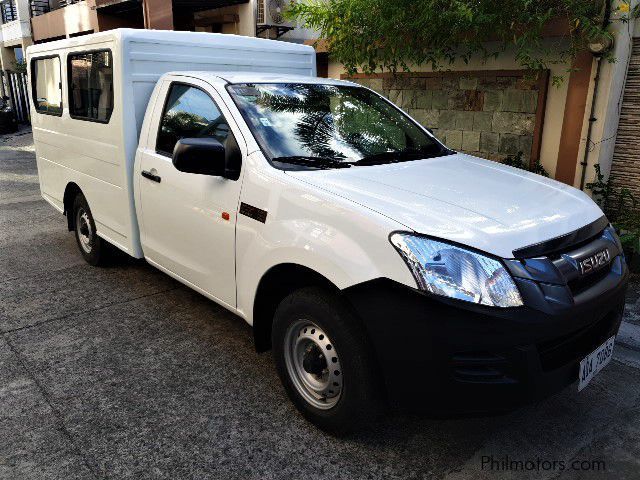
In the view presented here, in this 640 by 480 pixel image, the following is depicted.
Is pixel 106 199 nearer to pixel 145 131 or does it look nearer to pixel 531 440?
pixel 145 131

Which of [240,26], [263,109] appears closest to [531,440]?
[263,109]

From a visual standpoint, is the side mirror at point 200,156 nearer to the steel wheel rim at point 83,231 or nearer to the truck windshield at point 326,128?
the truck windshield at point 326,128

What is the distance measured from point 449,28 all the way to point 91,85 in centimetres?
382

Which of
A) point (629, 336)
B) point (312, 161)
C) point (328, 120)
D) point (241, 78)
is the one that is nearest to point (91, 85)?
point (241, 78)

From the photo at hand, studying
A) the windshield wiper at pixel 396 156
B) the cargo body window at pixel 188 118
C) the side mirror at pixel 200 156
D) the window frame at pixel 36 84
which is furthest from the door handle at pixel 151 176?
the window frame at pixel 36 84

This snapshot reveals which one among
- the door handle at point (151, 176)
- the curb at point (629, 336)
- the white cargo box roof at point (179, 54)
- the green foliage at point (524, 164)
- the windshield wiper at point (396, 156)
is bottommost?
the curb at point (629, 336)

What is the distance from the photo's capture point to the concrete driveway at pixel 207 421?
8.36ft

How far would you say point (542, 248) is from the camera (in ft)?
7.64

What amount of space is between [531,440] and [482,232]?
1212mm

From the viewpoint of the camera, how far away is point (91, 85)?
4535 mm

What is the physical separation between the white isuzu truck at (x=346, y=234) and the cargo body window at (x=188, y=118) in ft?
0.05

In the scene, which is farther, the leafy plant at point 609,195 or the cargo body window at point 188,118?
the leafy plant at point 609,195

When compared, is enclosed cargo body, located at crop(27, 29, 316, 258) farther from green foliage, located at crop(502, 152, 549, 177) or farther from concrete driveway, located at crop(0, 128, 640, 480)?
green foliage, located at crop(502, 152, 549, 177)

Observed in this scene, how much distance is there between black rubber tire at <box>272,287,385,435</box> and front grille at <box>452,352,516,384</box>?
39 cm
